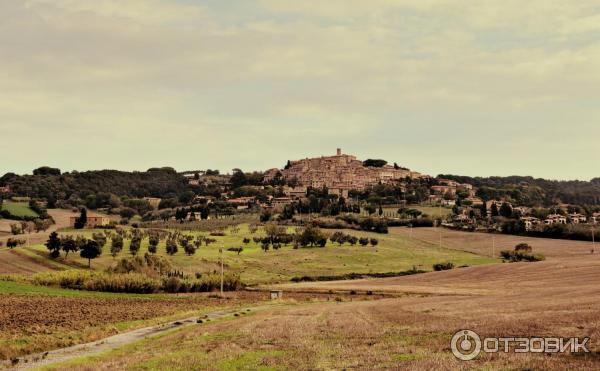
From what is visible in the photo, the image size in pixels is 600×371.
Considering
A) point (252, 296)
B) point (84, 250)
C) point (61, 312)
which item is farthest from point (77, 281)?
point (61, 312)

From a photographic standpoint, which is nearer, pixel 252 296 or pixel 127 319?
pixel 127 319

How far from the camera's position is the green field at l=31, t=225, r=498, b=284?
392 ft

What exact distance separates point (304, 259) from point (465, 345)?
365 ft

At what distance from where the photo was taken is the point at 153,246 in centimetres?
13625

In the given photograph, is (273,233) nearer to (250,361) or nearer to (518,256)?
(518,256)

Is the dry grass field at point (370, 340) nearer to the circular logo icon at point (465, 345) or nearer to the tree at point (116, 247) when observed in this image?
the circular logo icon at point (465, 345)

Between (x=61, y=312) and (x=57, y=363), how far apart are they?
28.9m

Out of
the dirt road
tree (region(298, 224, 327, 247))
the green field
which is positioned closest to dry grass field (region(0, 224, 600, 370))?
the dirt road

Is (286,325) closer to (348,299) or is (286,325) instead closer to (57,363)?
(57,363)
